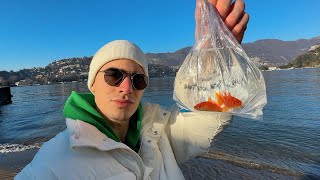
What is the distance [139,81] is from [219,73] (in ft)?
2.04

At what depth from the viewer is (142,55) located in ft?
7.20

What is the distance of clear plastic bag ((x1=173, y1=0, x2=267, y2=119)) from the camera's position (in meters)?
2.16

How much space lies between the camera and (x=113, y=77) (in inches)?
82.0

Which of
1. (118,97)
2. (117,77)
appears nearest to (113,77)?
(117,77)

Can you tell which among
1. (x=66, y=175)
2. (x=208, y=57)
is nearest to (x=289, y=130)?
(x=208, y=57)

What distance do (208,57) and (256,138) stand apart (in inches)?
424

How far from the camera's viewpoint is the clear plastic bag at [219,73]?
2156 millimetres

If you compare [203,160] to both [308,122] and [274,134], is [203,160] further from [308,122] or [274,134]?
[308,122]

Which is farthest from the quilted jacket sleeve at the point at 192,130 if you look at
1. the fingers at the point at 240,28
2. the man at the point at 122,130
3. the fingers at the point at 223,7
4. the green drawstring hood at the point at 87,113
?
the fingers at the point at 223,7

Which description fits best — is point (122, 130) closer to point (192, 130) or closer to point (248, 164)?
point (192, 130)

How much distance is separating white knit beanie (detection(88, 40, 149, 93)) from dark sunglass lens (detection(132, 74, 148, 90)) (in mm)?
80

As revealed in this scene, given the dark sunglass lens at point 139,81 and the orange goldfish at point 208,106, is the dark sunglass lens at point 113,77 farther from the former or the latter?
the orange goldfish at point 208,106

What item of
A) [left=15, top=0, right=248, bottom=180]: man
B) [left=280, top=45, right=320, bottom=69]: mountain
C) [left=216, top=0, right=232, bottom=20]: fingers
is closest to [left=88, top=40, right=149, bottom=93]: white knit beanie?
[left=15, top=0, right=248, bottom=180]: man

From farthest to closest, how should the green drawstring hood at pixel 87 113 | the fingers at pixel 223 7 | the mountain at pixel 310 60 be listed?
the mountain at pixel 310 60, the fingers at pixel 223 7, the green drawstring hood at pixel 87 113
